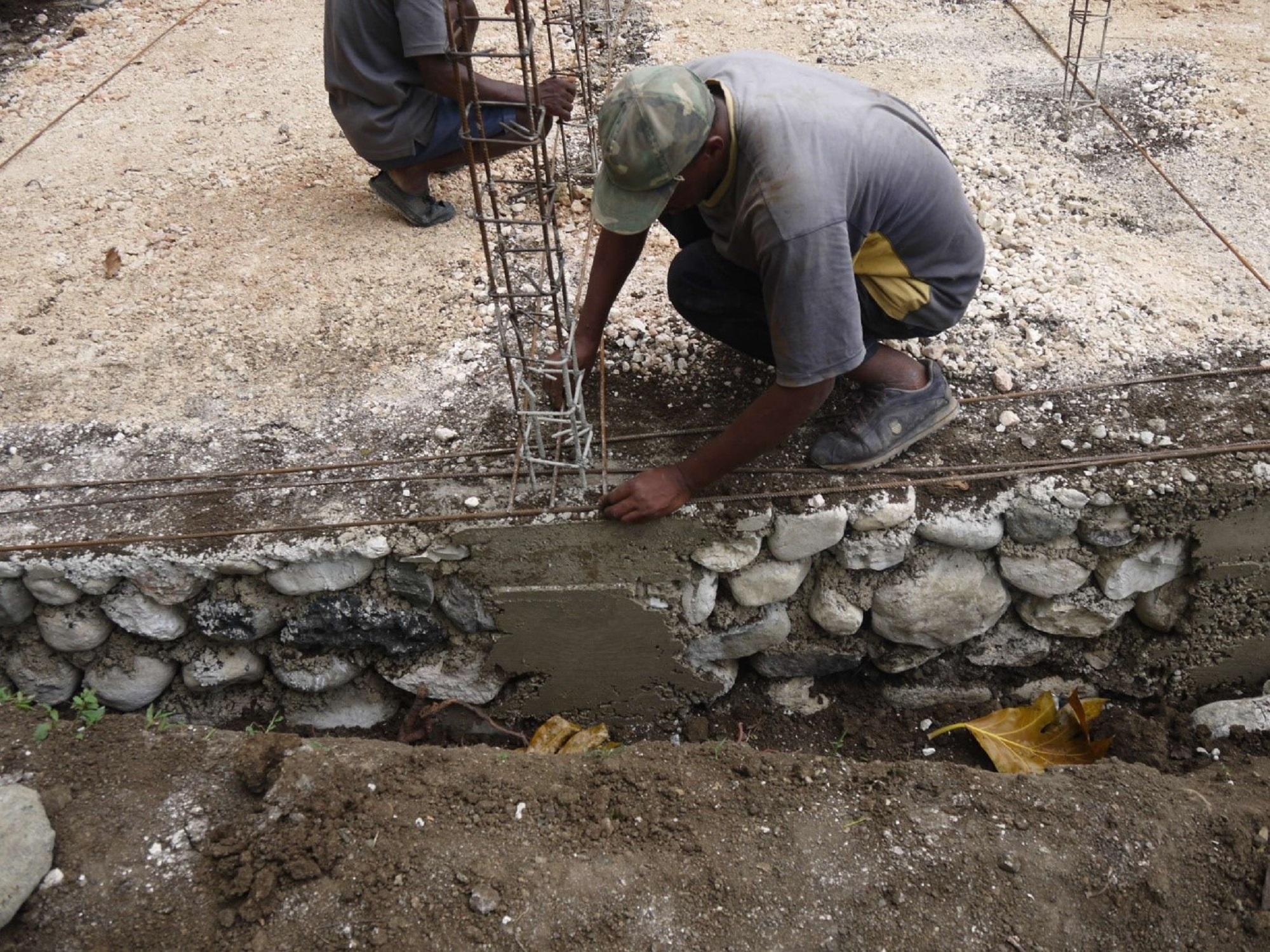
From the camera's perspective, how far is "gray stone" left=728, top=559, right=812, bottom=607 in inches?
113

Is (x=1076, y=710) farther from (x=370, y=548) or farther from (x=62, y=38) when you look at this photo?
(x=62, y=38)

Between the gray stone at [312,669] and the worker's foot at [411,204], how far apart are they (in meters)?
1.80

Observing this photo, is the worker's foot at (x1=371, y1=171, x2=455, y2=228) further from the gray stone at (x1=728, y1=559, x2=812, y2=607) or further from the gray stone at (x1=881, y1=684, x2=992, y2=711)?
the gray stone at (x1=881, y1=684, x2=992, y2=711)

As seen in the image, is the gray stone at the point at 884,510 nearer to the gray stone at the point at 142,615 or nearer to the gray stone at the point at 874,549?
the gray stone at the point at 874,549

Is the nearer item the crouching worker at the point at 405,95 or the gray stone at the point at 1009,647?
the gray stone at the point at 1009,647

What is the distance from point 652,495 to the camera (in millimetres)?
2561

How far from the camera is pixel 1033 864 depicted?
2316mm

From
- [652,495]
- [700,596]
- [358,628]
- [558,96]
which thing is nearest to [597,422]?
[652,495]

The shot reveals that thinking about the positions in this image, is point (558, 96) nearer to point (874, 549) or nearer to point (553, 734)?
point (874, 549)

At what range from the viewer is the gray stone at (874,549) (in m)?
2.81

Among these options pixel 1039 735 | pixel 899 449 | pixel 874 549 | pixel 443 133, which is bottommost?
pixel 1039 735

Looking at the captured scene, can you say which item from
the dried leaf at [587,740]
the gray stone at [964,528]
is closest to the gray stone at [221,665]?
the dried leaf at [587,740]

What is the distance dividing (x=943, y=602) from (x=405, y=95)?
261 cm

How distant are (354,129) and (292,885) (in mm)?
2697
